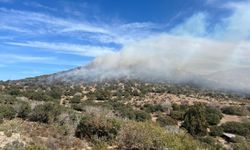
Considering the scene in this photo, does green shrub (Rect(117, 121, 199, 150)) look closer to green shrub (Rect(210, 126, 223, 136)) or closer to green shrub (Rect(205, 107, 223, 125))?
green shrub (Rect(210, 126, 223, 136))

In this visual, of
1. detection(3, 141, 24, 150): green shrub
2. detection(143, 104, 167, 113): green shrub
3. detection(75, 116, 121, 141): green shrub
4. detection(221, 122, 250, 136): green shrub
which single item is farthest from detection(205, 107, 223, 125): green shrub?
detection(3, 141, 24, 150): green shrub

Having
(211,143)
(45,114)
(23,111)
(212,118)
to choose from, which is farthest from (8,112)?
(212,118)

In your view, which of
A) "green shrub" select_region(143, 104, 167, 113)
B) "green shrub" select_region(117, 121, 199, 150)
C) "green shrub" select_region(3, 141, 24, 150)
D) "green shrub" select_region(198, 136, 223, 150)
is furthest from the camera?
"green shrub" select_region(143, 104, 167, 113)

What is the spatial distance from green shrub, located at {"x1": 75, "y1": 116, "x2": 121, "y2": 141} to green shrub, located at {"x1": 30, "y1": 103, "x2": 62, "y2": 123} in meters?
6.45

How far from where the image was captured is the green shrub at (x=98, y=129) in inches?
975

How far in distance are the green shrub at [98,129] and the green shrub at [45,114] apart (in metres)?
6.45

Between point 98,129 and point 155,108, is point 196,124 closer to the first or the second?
point 98,129

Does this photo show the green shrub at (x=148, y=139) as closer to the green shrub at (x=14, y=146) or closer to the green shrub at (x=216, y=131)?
the green shrub at (x=14, y=146)

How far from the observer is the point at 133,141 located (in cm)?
2255

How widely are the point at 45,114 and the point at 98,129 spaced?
32.5 feet

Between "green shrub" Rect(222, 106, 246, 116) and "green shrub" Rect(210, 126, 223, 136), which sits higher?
"green shrub" Rect(222, 106, 246, 116)

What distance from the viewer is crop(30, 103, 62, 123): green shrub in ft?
109

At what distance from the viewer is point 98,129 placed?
25359mm

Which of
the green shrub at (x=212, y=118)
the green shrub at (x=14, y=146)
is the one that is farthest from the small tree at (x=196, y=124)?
the green shrub at (x=14, y=146)
